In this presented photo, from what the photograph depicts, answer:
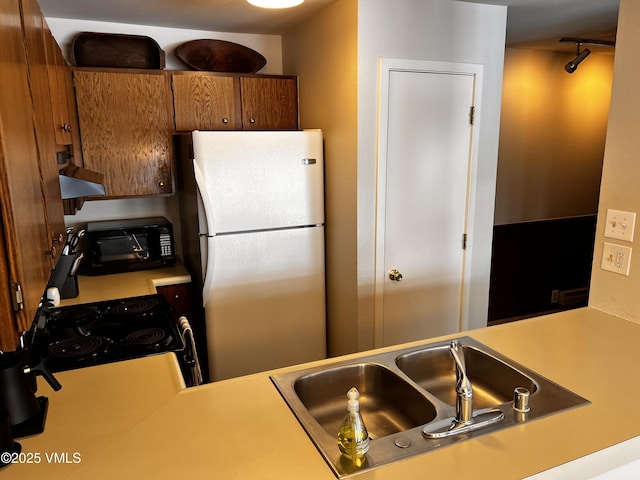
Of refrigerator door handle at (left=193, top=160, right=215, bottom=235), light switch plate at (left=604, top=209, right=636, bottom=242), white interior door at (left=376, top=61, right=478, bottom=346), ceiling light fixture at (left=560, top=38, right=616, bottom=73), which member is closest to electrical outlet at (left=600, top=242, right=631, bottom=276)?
light switch plate at (left=604, top=209, right=636, bottom=242)

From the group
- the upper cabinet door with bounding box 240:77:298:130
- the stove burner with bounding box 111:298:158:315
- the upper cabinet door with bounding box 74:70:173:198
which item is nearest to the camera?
the stove burner with bounding box 111:298:158:315

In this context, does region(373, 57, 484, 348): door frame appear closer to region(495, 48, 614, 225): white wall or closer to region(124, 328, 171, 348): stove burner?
region(124, 328, 171, 348): stove burner

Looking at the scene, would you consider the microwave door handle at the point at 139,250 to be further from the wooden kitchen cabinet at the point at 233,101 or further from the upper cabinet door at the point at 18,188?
the upper cabinet door at the point at 18,188

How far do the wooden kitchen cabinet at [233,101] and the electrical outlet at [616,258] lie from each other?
2.09m

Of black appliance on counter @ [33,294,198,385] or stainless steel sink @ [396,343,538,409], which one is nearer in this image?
stainless steel sink @ [396,343,538,409]

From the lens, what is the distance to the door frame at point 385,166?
2637 millimetres

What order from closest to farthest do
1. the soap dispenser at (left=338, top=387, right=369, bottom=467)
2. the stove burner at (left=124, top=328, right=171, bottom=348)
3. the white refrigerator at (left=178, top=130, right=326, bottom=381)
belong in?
1. the soap dispenser at (left=338, top=387, right=369, bottom=467)
2. the stove burner at (left=124, top=328, right=171, bottom=348)
3. the white refrigerator at (left=178, top=130, right=326, bottom=381)

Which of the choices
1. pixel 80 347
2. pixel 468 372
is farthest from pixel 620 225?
pixel 80 347

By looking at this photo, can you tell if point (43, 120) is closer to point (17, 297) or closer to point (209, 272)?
point (17, 297)

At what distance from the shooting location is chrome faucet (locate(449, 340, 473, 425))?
1.21m

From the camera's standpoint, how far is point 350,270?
2.83m

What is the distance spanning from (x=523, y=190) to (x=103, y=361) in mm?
3741

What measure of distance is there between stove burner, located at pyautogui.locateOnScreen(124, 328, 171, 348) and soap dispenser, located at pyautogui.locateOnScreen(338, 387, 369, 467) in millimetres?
1205

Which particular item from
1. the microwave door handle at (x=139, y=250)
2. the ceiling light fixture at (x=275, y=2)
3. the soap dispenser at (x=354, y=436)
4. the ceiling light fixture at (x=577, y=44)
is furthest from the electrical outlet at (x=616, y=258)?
the microwave door handle at (x=139, y=250)
